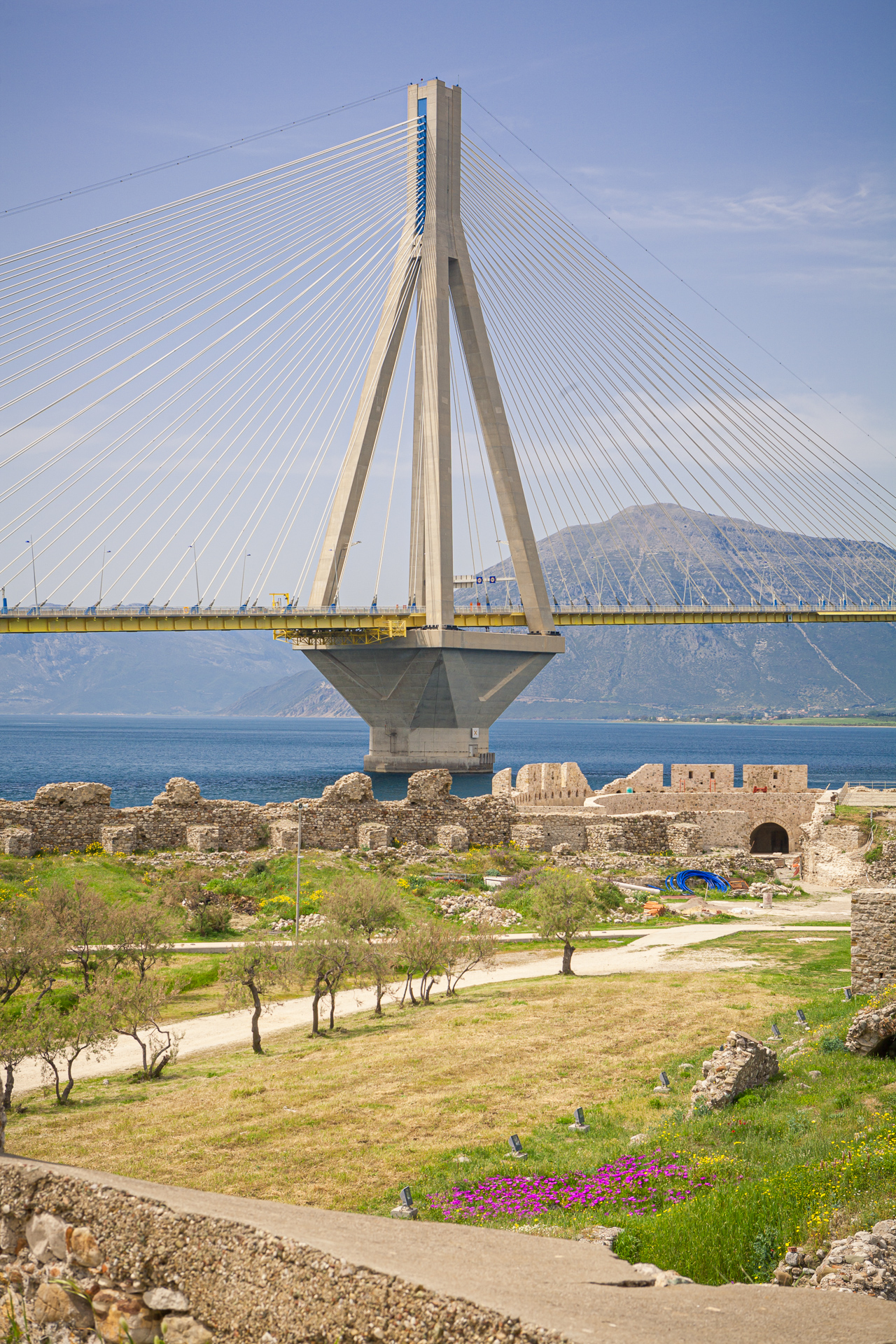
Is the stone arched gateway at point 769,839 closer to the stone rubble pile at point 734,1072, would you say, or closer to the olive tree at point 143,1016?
the olive tree at point 143,1016

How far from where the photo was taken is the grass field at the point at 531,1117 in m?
6.80

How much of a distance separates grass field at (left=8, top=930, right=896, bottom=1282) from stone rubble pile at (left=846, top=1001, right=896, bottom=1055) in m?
0.19

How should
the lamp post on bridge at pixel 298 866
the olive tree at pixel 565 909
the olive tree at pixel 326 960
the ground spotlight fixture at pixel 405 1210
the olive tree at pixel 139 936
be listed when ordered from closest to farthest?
the ground spotlight fixture at pixel 405 1210
the olive tree at pixel 326 960
the olive tree at pixel 139 936
the olive tree at pixel 565 909
the lamp post on bridge at pixel 298 866

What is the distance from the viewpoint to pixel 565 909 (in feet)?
63.5

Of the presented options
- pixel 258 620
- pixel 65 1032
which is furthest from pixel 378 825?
pixel 258 620

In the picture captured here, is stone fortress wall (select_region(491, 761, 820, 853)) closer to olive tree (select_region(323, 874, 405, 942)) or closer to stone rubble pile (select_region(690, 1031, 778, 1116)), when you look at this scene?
olive tree (select_region(323, 874, 405, 942))

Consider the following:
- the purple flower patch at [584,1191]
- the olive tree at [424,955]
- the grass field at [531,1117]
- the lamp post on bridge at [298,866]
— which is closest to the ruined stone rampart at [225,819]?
the lamp post on bridge at [298,866]

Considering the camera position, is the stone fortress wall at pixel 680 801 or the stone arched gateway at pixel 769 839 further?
the stone arched gateway at pixel 769 839

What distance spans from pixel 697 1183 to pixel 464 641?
4522 cm

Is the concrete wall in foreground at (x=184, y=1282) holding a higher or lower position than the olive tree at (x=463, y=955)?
higher

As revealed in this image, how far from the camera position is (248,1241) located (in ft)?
14.7

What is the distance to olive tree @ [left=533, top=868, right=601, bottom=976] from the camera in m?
18.9

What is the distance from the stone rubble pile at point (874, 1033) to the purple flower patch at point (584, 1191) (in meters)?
2.59

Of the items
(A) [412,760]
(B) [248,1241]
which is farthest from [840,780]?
(B) [248,1241]
